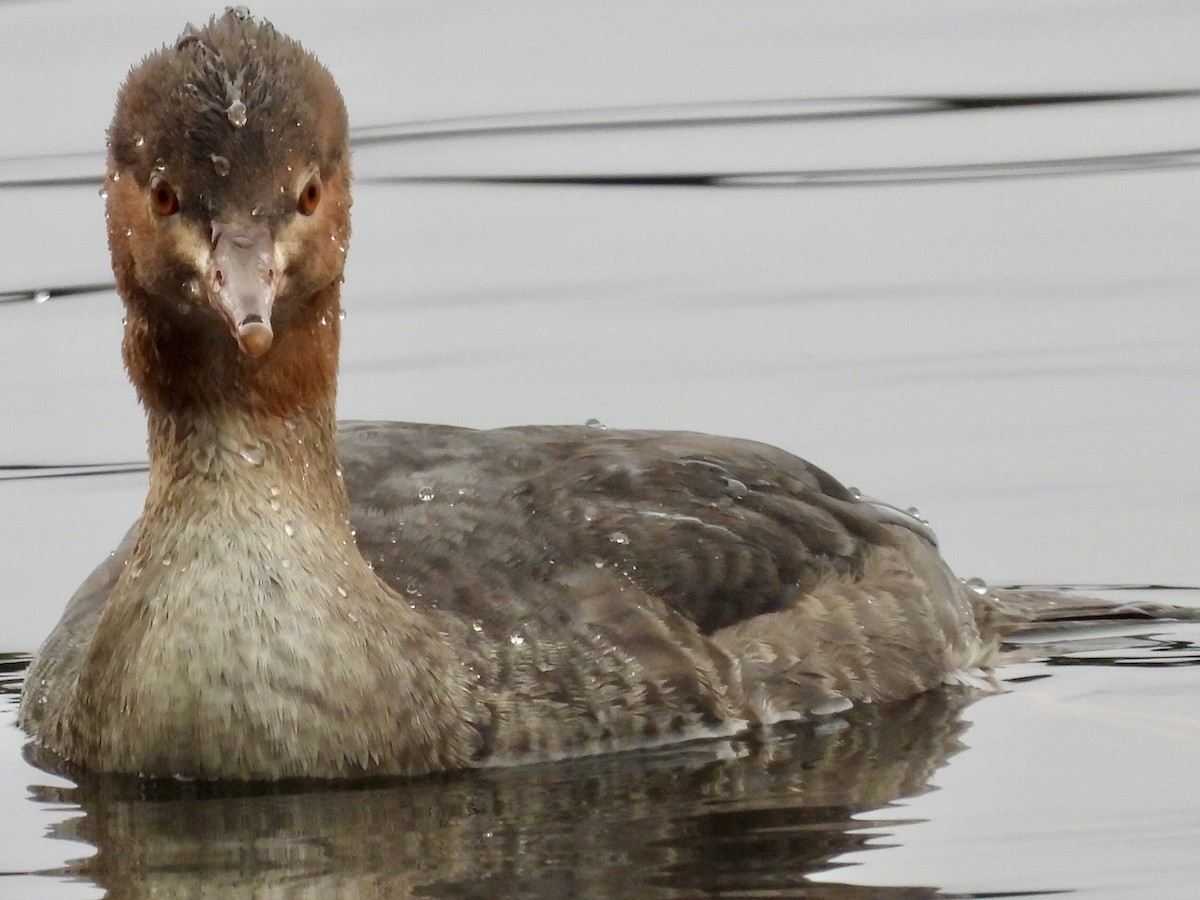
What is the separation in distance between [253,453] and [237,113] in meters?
1.04

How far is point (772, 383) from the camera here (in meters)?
12.9

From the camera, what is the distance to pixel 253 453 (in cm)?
870

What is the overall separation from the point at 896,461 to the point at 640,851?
4299 millimetres

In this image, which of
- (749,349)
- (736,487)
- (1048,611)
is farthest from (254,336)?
(749,349)

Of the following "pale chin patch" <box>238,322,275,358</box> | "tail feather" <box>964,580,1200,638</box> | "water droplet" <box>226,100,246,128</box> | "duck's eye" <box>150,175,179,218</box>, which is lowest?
"tail feather" <box>964,580,1200,638</box>

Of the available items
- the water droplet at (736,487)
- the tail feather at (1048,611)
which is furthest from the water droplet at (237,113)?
the tail feather at (1048,611)

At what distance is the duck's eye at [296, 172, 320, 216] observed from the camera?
27.8 ft

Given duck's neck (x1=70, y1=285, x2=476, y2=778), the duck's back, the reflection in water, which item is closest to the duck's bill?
duck's neck (x1=70, y1=285, x2=476, y2=778)

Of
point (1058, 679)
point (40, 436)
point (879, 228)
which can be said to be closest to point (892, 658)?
point (1058, 679)

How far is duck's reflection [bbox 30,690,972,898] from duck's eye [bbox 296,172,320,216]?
164 cm

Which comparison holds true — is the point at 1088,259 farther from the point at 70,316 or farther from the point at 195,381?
the point at 195,381

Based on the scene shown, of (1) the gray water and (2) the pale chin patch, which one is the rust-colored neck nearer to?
(2) the pale chin patch

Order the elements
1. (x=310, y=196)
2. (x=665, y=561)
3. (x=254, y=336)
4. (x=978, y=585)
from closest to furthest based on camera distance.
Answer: (x=254, y=336) → (x=310, y=196) → (x=665, y=561) → (x=978, y=585)

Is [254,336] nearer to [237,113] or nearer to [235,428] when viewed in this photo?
[237,113]
